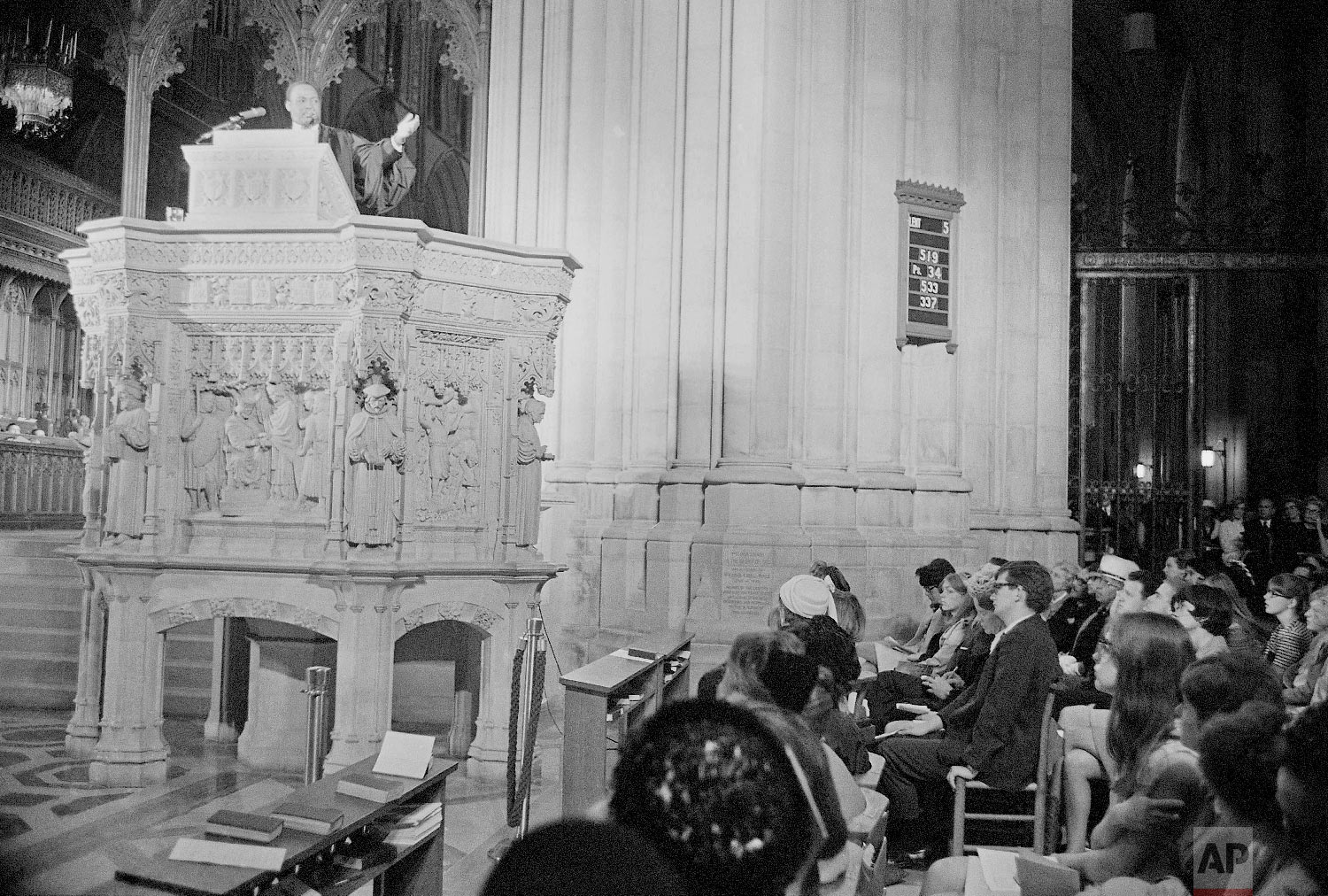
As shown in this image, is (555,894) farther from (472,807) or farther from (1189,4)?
(1189,4)

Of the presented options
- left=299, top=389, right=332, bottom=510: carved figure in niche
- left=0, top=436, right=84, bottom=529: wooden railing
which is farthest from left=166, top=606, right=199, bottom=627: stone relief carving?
left=0, top=436, right=84, bottom=529: wooden railing

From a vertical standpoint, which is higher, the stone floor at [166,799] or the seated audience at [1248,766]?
the seated audience at [1248,766]

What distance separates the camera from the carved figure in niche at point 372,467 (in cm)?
653

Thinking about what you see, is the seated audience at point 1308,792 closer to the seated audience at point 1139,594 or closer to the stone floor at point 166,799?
the stone floor at point 166,799

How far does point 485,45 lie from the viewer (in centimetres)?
1349

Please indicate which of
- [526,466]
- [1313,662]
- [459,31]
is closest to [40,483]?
[459,31]

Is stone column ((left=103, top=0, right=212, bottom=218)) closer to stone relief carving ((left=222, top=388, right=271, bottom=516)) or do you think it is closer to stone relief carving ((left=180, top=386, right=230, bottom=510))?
stone relief carving ((left=180, top=386, right=230, bottom=510))

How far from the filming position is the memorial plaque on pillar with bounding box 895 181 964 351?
953cm

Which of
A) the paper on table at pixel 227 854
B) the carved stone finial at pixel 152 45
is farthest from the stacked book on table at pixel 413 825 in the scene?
the carved stone finial at pixel 152 45

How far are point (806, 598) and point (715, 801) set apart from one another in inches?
130

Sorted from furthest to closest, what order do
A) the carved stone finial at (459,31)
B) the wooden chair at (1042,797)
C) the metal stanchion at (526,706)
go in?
1. the carved stone finial at (459,31)
2. the metal stanchion at (526,706)
3. the wooden chair at (1042,797)

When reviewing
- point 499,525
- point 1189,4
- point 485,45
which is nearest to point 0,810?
point 499,525

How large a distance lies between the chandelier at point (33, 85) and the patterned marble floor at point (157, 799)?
29.8 feet

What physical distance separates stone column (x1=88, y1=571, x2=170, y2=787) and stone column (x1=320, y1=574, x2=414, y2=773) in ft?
3.27
